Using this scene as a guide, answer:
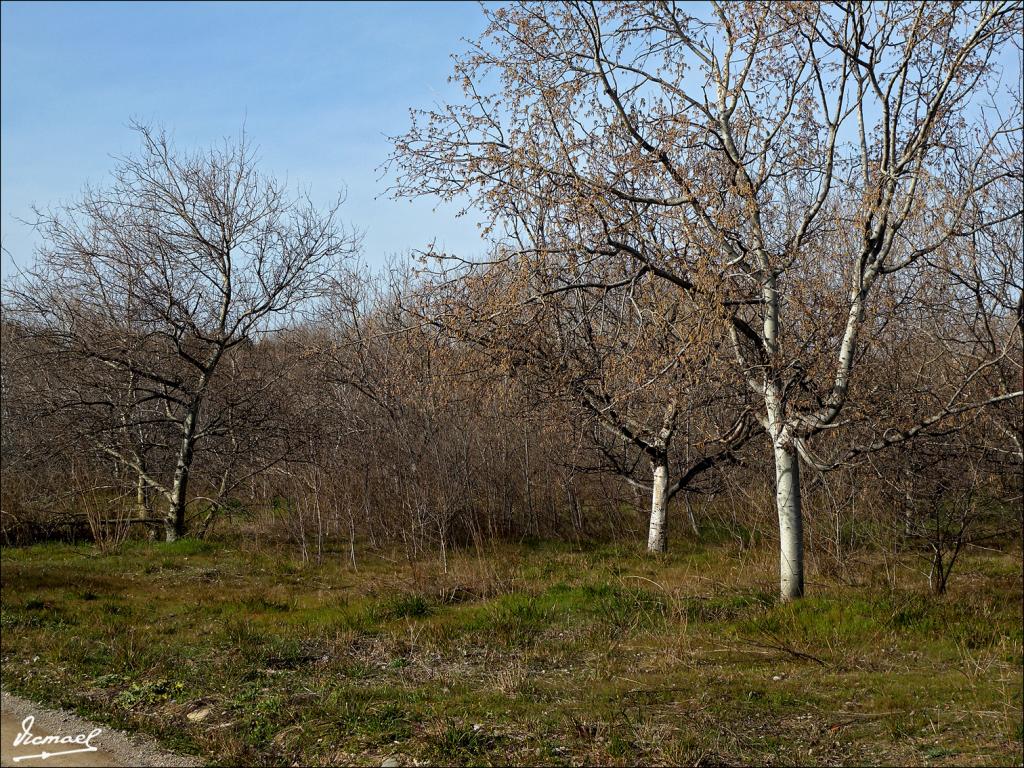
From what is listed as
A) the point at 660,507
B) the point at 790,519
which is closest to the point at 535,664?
the point at 790,519

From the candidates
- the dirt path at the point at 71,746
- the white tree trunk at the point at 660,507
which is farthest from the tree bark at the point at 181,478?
the dirt path at the point at 71,746

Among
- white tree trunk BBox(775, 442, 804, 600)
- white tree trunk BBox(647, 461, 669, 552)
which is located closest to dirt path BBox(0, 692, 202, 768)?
white tree trunk BBox(775, 442, 804, 600)

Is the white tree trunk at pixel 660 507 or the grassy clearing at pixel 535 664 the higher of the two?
the white tree trunk at pixel 660 507

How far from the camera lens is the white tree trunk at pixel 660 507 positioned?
521 inches

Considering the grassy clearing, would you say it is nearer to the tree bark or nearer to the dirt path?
the dirt path

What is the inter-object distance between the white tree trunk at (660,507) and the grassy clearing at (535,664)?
1.69 m

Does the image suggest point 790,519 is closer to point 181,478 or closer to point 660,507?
point 660,507

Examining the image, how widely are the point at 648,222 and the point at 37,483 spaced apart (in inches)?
481

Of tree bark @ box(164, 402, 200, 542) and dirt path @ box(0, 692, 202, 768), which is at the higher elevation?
tree bark @ box(164, 402, 200, 542)

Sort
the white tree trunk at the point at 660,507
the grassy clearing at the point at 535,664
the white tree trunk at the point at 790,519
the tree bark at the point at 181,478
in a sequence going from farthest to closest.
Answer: the tree bark at the point at 181,478
the white tree trunk at the point at 660,507
the white tree trunk at the point at 790,519
the grassy clearing at the point at 535,664

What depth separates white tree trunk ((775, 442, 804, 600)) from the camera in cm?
883

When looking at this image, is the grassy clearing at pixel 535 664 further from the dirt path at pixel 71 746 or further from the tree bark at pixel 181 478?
the tree bark at pixel 181 478

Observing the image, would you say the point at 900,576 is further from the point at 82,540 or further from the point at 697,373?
the point at 82,540

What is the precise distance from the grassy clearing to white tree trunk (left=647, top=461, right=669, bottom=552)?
169 centimetres
